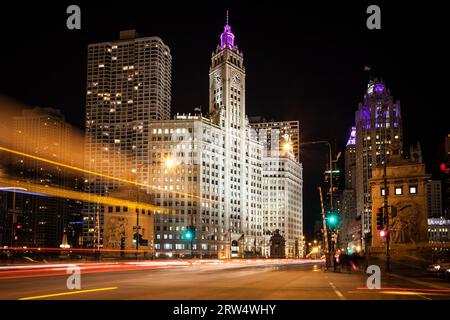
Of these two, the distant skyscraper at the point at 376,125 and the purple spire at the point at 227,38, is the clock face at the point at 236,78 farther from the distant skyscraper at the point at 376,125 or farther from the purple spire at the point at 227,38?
the distant skyscraper at the point at 376,125

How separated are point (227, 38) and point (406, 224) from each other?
126474 millimetres

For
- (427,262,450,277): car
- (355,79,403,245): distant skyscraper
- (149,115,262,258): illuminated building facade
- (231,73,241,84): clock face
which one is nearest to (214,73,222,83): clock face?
(231,73,241,84): clock face

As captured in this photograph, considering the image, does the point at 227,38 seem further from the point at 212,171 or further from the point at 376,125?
the point at 376,125

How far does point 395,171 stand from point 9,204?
528 ft

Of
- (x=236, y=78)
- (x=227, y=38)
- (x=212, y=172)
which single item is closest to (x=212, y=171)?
(x=212, y=172)

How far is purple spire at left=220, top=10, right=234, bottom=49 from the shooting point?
17889 cm

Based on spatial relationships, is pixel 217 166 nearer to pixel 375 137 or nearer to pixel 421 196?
pixel 375 137

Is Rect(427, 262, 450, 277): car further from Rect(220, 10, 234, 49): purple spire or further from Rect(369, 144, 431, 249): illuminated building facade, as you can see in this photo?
Rect(220, 10, 234, 49): purple spire

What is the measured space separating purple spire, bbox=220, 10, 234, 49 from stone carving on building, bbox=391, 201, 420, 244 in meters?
121

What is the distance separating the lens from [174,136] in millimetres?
163500

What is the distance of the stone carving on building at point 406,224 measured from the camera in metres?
66.0

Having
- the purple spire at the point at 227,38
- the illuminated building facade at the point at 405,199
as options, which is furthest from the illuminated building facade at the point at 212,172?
the illuminated building facade at the point at 405,199

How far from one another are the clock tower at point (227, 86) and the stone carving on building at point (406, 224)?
109121 mm
